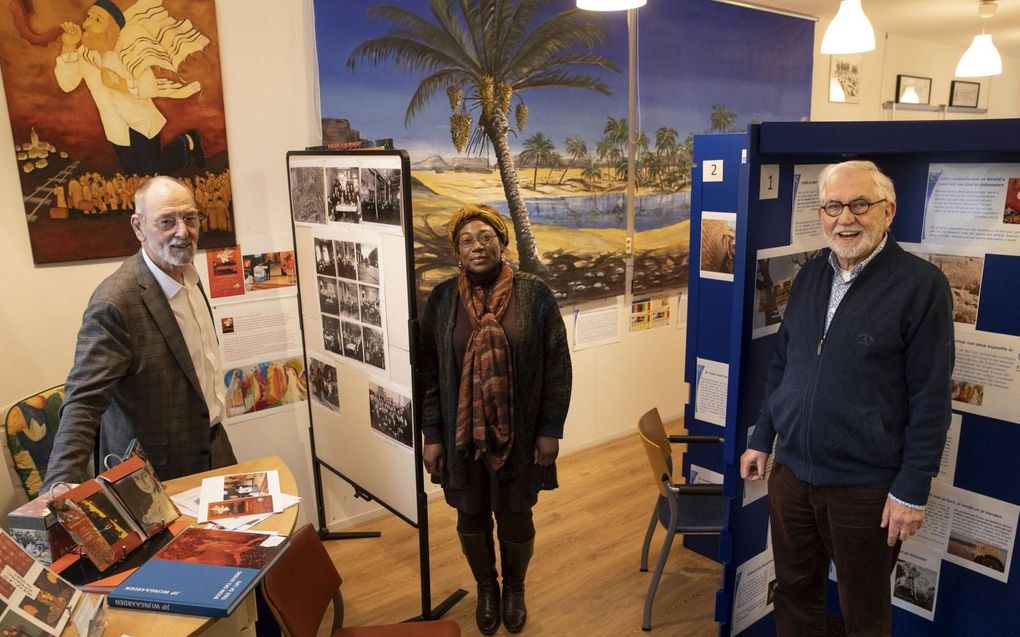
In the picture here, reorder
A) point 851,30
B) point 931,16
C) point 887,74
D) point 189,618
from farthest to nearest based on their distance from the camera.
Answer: point 887,74 → point 931,16 → point 851,30 → point 189,618

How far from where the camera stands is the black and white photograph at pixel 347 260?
263 centimetres

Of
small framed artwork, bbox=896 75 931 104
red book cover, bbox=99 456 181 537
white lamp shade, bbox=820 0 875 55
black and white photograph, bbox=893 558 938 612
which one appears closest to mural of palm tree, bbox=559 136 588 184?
white lamp shade, bbox=820 0 875 55

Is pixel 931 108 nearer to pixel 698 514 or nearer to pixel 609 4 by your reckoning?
pixel 609 4

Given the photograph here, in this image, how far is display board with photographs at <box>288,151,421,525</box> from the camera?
2.42m

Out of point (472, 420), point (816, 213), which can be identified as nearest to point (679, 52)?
point (816, 213)

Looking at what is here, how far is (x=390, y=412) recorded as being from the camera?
2.62m

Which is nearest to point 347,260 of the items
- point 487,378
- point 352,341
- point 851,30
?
point 352,341

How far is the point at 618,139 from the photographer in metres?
4.27

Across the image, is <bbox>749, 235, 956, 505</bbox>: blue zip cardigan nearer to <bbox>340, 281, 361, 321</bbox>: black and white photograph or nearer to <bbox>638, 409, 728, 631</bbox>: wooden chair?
<bbox>638, 409, 728, 631</bbox>: wooden chair

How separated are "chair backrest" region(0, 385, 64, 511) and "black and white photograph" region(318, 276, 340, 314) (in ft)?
3.32

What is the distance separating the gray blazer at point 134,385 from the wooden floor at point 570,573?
101 centimetres

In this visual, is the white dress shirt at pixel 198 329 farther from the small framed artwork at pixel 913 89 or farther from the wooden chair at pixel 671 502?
the small framed artwork at pixel 913 89

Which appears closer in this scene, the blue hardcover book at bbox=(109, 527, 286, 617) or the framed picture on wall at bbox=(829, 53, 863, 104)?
the blue hardcover book at bbox=(109, 527, 286, 617)

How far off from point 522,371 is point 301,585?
99 centimetres
